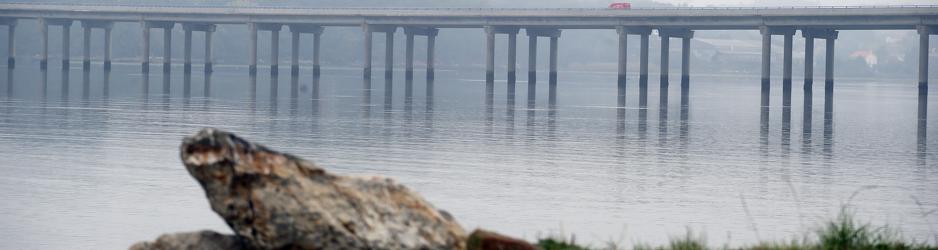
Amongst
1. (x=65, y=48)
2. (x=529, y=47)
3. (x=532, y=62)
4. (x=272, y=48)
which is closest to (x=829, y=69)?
(x=532, y=62)

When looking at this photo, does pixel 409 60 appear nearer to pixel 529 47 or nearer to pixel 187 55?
pixel 529 47

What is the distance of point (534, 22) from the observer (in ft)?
454

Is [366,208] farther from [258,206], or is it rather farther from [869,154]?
[869,154]

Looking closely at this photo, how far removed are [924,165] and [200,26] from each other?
13313 cm

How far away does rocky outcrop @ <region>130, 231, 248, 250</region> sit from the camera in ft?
56.0

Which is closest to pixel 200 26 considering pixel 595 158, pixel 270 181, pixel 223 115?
pixel 223 115

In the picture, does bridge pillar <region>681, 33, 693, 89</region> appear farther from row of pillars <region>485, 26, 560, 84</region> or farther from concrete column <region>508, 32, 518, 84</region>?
concrete column <region>508, 32, 518, 84</region>

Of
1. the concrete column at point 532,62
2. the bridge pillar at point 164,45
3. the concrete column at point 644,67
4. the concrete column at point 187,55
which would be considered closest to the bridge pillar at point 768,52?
the concrete column at point 644,67

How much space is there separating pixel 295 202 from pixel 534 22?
123457 mm

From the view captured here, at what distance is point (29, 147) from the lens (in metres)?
40.1

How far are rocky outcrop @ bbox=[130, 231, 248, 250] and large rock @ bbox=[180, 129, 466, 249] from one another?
1021mm

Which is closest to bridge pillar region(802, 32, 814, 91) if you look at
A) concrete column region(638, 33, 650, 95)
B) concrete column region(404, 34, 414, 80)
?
concrete column region(638, 33, 650, 95)

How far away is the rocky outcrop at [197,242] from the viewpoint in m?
17.1

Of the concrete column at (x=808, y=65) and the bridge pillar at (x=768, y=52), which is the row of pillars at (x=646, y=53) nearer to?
the bridge pillar at (x=768, y=52)
